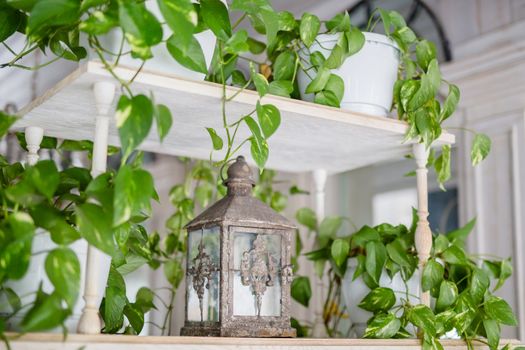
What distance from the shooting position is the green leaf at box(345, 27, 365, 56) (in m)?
1.38

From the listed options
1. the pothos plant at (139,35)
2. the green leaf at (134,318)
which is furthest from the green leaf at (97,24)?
the green leaf at (134,318)

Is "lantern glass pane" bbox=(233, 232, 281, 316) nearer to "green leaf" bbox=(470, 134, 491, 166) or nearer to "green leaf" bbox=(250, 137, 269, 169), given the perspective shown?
"green leaf" bbox=(250, 137, 269, 169)

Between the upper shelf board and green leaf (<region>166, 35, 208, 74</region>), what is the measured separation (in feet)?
0.19

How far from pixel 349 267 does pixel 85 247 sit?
2.11 ft

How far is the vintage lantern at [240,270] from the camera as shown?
1.22 meters

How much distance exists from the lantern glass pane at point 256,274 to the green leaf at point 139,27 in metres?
0.40

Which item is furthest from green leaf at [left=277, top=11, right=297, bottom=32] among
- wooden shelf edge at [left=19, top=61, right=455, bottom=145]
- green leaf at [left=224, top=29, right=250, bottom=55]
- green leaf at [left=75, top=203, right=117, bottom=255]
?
green leaf at [left=75, top=203, right=117, bottom=255]

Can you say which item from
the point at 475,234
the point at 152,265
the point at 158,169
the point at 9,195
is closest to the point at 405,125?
the point at 152,265

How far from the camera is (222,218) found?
1226 mm

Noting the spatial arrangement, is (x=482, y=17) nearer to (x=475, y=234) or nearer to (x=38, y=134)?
(x=475, y=234)

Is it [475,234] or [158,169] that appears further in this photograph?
[158,169]

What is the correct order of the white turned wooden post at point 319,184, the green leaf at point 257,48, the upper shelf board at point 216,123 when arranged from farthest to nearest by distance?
the white turned wooden post at point 319,184
the green leaf at point 257,48
the upper shelf board at point 216,123

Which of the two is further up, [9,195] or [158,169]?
[158,169]

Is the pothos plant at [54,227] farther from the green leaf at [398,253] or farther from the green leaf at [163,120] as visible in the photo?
the green leaf at [398,253]
